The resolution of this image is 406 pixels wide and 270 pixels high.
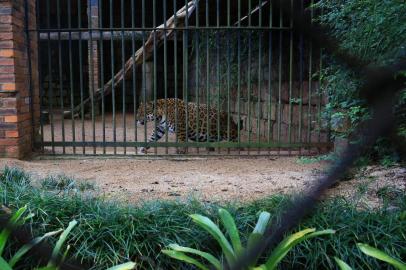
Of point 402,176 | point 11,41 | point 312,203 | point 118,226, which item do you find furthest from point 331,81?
point 312,203

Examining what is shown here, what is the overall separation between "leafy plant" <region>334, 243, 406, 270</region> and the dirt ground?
594mm

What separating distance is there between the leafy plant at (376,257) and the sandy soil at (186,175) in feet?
3.14

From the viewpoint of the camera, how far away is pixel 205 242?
8.62 feet

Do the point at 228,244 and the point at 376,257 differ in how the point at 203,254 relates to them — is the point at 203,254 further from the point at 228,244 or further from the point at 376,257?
the point at 376,257

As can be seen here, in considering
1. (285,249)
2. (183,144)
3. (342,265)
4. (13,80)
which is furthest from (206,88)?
(342,265)

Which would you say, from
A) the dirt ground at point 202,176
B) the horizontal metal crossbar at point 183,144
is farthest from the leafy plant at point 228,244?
the horizontal metal crossbar at point 183,144

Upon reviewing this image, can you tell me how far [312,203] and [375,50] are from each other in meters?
2.82

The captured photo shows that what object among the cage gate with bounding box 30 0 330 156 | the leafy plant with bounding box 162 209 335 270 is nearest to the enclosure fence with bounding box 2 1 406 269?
the leafy plant with bounding box 162 209 335 270

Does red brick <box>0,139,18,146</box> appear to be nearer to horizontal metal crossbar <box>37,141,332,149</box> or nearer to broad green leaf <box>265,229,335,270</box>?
horizontal metal crossbar <box>37,141,332,149</box>

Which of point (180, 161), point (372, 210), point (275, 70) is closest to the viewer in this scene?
point (372, 210)

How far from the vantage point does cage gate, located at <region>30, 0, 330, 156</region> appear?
18.4ft

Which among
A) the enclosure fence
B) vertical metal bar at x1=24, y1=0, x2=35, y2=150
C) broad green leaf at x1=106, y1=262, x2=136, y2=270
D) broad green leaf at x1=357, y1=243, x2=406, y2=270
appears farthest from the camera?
vertical metal bar at x1=24, y1=0, x2=35, y2=150

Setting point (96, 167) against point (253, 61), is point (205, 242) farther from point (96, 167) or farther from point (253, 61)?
point (253, 61)

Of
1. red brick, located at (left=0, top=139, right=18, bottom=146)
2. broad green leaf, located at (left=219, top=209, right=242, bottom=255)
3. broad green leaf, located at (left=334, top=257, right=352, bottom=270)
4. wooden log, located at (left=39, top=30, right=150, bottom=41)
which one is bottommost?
broad green leaf, located at (left=334, top=257, right=352, bottom=270)
